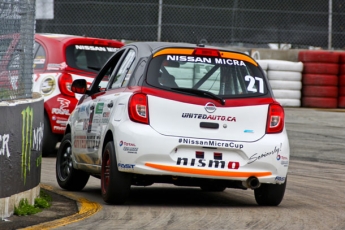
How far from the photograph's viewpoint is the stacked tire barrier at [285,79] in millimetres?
19547

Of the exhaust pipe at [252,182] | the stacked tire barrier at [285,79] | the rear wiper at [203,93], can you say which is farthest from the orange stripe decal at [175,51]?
the stacked tire barrier at [285,79]

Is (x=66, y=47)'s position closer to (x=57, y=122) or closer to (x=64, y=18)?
(x=57, y=122)

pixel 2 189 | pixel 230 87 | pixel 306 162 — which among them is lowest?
→ pixel 306 162

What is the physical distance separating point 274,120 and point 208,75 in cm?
76

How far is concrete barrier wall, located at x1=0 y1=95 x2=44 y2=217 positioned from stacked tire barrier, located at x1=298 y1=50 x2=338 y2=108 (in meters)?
11.2

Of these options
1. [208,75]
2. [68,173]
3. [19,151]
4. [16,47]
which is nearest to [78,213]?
[19,151]

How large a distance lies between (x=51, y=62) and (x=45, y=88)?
16.5 inches

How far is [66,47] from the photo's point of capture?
14023mm

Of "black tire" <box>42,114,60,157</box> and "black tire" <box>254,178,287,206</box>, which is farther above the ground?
"black tire" <box>254,178,287,206</box>

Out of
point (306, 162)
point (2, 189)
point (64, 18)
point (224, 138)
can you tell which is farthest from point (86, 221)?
point (64, 18)

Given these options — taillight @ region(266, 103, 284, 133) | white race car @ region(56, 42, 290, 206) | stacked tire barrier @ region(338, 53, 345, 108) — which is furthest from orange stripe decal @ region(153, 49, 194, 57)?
stacked tire barrier @ region(338, 53, 345, 108)

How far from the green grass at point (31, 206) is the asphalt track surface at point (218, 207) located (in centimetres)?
34

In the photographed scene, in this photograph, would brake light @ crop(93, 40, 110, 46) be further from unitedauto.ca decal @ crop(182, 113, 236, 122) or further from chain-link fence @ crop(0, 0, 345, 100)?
unitedauto.ca decal @ crop(182, 113, 236, 122)

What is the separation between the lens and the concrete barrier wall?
7662mm
